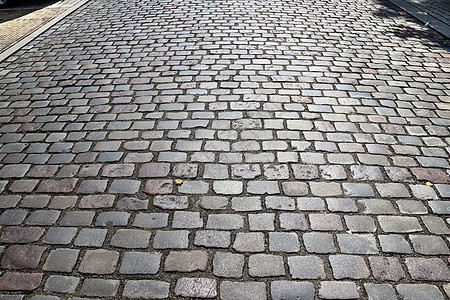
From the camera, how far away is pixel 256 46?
658 centimetres

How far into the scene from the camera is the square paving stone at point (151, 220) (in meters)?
3.00

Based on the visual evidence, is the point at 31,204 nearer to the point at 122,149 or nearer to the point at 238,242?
the point at 122,149

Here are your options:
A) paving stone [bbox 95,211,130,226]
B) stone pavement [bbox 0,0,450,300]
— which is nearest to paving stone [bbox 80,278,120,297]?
stone pavement [bbox 0,0,450,300]

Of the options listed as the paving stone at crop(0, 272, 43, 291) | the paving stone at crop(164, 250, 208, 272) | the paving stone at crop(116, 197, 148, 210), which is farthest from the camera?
the paving stone at crop(116, 197, 148, 210)

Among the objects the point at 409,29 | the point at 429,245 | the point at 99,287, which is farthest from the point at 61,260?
the point at 409,29

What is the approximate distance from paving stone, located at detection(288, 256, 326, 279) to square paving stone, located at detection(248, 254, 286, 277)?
7cm

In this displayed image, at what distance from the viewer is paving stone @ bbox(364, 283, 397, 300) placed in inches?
96.0

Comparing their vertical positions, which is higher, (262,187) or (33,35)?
(262,187)

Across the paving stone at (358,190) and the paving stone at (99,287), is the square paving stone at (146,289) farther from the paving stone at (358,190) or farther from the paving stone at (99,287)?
the paving stone at (358,190)

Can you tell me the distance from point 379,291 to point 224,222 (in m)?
1.19

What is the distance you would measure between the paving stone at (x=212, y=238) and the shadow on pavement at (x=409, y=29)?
573 cm

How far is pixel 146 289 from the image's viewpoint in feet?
8.23

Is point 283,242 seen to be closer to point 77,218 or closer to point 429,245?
point 429,245

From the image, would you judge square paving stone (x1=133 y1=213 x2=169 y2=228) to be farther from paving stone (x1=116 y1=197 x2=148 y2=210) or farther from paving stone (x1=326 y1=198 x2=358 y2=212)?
paving stone (x1=326 y1=198 x2=358 y2=212)
